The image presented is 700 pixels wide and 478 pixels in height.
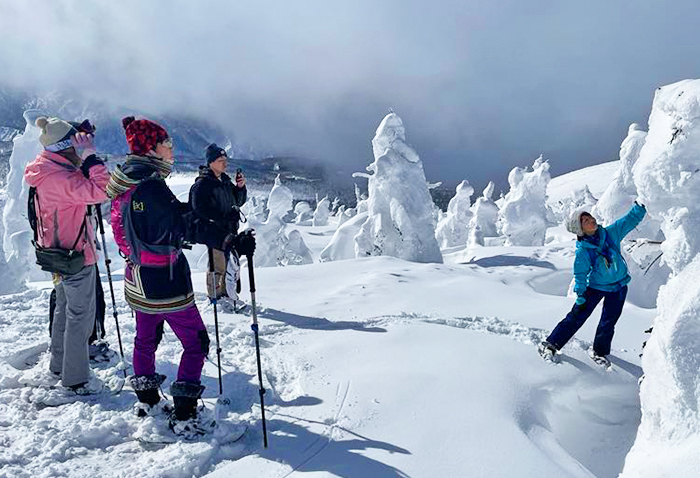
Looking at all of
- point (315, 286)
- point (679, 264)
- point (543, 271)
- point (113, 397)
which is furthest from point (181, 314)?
point (543, 271)

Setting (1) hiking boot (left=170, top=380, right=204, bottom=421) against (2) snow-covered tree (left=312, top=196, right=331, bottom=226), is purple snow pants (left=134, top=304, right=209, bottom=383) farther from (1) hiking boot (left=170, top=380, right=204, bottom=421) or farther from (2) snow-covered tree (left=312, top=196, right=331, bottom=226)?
(2) snow-covered tree (left=312, top=196, right=331, bottom=226)

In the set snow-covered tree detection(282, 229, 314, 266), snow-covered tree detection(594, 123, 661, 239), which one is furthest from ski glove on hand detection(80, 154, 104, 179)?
snow-covered tree detection(282, 229, 314, 266)

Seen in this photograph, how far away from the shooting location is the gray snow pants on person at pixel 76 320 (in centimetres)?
462

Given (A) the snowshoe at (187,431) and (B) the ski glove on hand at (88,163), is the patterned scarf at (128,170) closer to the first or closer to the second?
(B) the ski glove on hand at (88,163)

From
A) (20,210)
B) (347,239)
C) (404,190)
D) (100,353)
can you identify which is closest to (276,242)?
(347,239)

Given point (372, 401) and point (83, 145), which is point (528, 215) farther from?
point (83, 145)

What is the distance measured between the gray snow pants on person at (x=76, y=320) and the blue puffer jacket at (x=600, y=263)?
517cm

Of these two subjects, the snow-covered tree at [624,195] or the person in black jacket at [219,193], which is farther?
the snow-covered tree at [624,195]

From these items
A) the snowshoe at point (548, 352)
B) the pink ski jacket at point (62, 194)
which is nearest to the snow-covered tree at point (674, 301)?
the snowshoe at point (548, 352)

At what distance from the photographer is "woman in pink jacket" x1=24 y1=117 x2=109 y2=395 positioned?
14.2 ft

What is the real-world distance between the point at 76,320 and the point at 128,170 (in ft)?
5.93

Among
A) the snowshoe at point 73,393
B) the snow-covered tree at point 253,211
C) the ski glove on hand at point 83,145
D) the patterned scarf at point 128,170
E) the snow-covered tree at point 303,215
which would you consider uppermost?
the ski glove on hand at point 83,145

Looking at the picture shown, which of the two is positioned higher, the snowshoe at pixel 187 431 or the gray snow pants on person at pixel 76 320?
the gray snow pants on person at pixel 76 320

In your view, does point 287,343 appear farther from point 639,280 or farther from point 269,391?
point 639,280
